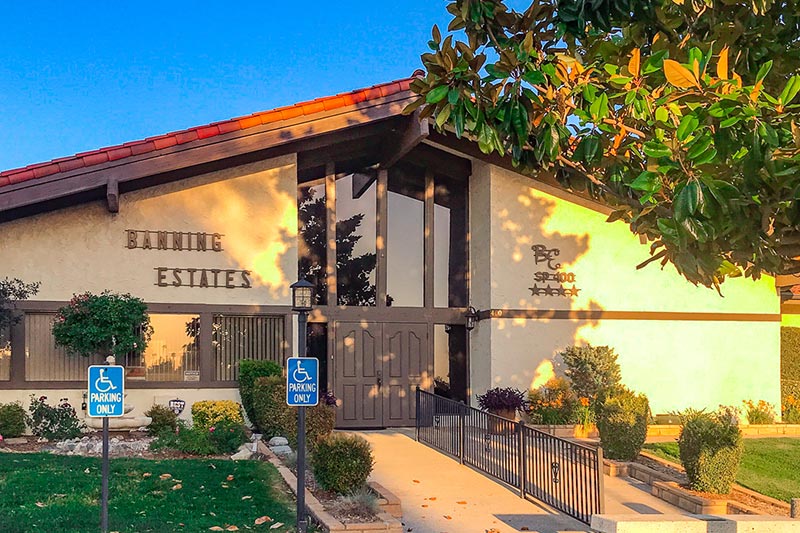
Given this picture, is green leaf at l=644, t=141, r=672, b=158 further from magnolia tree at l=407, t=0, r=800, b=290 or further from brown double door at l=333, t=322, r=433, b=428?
brown double door at l=333, t=322, r=433, b=428

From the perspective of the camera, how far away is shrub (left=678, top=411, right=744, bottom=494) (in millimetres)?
10531

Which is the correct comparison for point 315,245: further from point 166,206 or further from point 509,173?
point 509,173

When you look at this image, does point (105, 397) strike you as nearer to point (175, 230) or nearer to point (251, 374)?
point (251, 374)

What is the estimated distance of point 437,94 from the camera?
570cm

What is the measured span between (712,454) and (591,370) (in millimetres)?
5734

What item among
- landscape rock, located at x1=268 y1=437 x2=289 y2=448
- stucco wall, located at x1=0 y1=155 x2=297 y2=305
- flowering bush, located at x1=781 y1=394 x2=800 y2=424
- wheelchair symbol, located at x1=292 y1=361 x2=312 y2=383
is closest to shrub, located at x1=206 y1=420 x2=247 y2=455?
landscape rock, located at x1=268 y1=437 x2=289 y2=448

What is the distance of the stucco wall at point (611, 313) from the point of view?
1722 centimetres

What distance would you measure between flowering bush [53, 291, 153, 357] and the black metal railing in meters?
5.20

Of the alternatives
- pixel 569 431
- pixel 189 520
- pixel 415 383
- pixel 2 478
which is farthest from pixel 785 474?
pixel 2 478

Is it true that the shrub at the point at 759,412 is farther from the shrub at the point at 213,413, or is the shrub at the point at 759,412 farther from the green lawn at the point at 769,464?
the shrub at the point at 213,413

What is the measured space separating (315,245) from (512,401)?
5.19 m

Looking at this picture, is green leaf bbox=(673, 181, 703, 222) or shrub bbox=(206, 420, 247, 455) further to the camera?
shrub bbox=(206, 420, 247, 455)

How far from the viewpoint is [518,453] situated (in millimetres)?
10984

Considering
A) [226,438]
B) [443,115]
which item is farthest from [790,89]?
[226,438]
